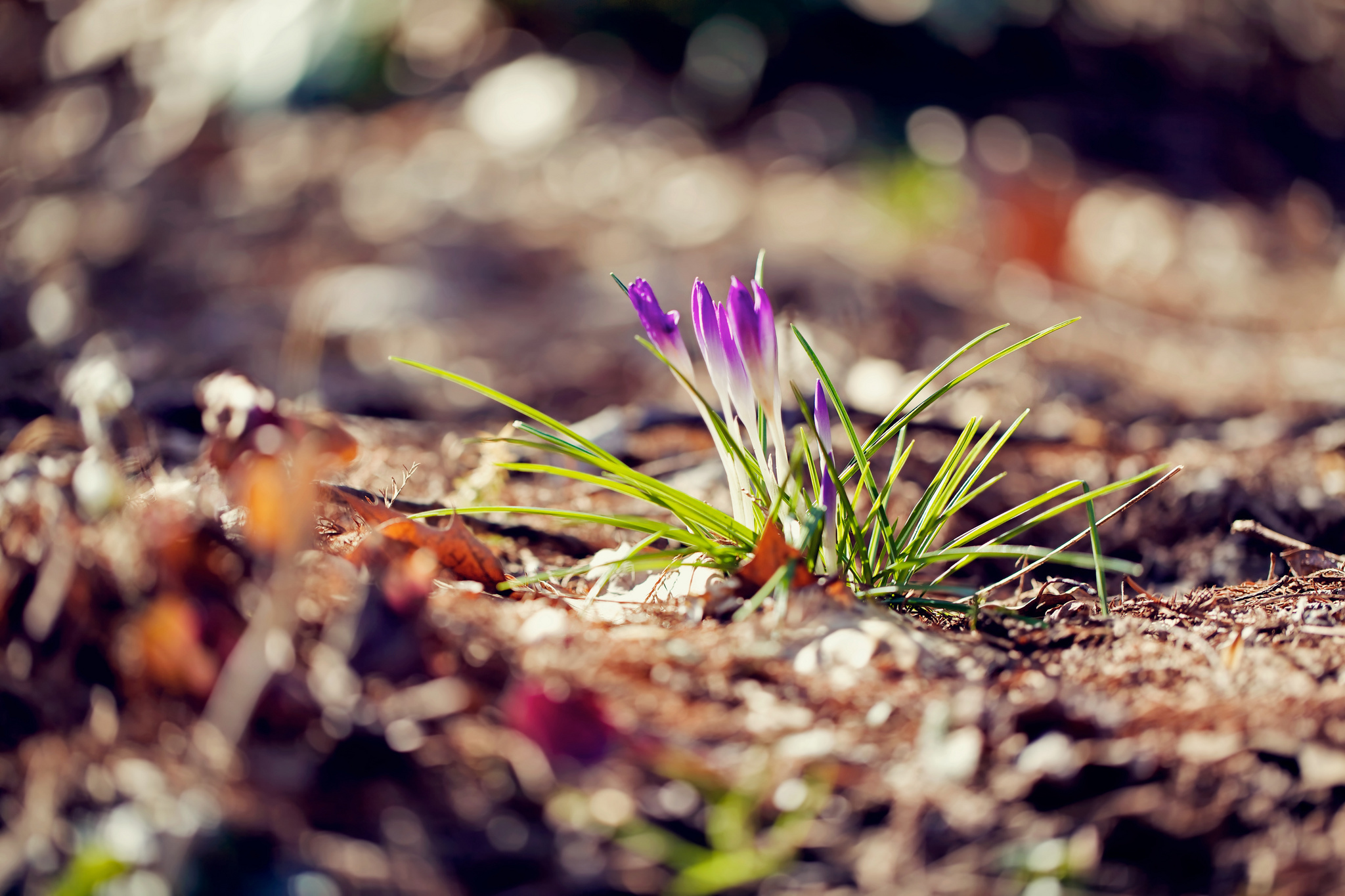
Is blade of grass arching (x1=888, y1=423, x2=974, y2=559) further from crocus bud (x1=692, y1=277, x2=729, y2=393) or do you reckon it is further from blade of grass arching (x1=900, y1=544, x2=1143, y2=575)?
crocus bud (x1=692, y1=277, x2=729, y2=393)

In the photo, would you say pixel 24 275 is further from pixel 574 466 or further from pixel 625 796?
pixel 625 796

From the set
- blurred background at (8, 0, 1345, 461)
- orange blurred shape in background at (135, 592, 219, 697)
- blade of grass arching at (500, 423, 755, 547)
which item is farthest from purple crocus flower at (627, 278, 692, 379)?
blurred background at (8, 0, 1345, 461)

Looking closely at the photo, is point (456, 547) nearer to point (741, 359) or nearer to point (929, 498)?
point (741, 359)

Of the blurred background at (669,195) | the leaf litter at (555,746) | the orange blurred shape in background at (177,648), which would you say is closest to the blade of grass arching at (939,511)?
the leaf litter at (555,746)

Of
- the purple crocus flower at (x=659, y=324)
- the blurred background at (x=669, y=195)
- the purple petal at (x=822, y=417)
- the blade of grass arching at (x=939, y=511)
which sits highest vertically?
the purple crocus flower at (x=659, y=324)

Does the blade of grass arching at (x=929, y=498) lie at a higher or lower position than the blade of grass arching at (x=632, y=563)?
higher

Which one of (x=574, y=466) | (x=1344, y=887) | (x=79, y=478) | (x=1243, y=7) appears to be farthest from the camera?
(x=1243, y=7)

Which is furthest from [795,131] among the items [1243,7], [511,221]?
[1243,7]

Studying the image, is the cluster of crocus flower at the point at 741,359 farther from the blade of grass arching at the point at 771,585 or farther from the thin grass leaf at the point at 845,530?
the blade of grass arching at the point at 771,585
